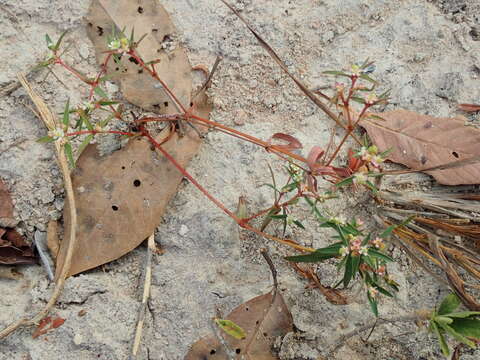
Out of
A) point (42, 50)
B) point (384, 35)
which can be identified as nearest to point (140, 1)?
point (42, 50)

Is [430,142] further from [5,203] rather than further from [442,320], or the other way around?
[5,203]

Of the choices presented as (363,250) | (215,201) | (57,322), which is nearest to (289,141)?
(215,201)

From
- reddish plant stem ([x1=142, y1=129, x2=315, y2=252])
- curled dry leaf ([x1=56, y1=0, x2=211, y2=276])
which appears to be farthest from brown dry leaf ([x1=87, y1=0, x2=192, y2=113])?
reddish plant stem ([x1=142, y1=129, x2=315, y2=252])

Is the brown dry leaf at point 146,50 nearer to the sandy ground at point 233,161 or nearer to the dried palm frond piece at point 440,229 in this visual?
the sandy ground at point 233,161

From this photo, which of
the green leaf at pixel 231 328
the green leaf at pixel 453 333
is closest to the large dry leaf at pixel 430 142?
the green leaf at pixel 453 333

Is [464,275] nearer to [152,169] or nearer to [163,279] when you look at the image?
[163,279]

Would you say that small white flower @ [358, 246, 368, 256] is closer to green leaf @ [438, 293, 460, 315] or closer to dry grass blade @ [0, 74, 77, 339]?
green leaf @ [438, 293, 460, 315]
